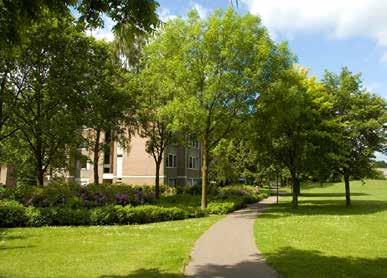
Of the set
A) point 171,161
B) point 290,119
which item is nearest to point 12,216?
point 290,119

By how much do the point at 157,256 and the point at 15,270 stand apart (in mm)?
3422

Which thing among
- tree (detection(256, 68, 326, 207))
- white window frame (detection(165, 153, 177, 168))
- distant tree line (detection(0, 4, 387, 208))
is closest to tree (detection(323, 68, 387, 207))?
distant tree line (detection(0, 4, 387, 208))

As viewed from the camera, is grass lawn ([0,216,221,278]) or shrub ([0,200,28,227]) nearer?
grass lawn ([0,216,221,278])

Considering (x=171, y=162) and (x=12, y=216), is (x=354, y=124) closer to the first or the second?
(x=12, y=216)

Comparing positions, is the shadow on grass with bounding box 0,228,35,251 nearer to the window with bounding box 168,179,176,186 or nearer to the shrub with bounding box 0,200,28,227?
the shrub with bounding box 0,200,28,227

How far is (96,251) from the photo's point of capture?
12.5 meters

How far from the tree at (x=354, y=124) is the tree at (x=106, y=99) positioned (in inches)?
614

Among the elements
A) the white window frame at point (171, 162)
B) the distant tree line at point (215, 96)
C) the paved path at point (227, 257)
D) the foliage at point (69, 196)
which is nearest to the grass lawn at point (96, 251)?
the paved path at point (227, 257)

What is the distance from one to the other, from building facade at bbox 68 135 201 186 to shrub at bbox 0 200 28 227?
31740 millimetres

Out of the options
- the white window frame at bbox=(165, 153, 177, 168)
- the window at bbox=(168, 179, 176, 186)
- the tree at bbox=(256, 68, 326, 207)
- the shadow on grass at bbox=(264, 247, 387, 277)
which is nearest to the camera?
the shadow on grass at bbox=(264, 247, 387, 277)

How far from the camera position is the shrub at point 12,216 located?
19.0 m

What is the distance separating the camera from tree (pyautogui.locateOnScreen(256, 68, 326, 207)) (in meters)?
27.4

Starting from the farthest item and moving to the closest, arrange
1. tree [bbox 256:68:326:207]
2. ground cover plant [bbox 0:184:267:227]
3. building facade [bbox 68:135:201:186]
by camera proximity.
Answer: building facade [bbox 68:135:201:186] → tree [bbox 256:68:326:207] → ground cover plant [bbox 0:184:267:227]

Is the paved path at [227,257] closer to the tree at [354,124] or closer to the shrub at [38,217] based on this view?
the shrub at [38,217]
